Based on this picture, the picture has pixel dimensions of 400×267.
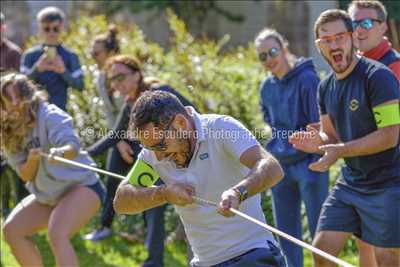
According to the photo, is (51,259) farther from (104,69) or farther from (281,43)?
(281,43)

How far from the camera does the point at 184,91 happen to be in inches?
349

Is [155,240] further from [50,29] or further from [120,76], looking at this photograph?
[50,29]

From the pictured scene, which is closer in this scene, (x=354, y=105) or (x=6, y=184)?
(x=354, y=105)

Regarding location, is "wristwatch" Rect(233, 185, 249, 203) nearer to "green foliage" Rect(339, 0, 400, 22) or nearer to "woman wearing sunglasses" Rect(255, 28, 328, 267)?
"woman wearing sunglasses" Rect(255, 28, 328, 267)

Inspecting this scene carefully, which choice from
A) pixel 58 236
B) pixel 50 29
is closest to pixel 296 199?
pixel 58 236

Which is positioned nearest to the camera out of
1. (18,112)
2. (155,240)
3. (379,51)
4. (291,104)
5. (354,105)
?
(354,105)

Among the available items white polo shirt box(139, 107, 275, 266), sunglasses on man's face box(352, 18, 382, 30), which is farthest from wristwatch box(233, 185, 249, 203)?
sunglasses on man's face box(352, 18, 382, 30)

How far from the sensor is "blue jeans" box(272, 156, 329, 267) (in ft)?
21.8

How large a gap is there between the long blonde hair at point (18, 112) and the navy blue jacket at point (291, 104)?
1756 mm

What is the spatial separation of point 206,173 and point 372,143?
125 centimetres

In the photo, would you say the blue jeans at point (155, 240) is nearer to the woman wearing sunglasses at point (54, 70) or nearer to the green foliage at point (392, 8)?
the woman wearing sunglasses at point (54, 70)

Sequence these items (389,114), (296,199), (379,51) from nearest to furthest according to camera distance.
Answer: (389,114) < (379,51) < (296,199)

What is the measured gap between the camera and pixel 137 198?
4.37 m

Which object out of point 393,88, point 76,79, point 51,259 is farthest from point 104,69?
point 393,88
